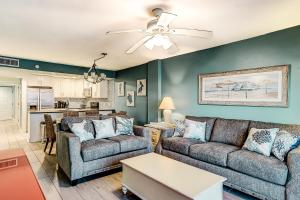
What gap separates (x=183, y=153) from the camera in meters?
3.14

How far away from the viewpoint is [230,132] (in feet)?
10.4

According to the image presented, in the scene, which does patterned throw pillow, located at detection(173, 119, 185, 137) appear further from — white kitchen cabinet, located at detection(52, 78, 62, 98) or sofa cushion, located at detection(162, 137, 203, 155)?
white kitchen cabinet, located at detection(52, 78, 62, 98)

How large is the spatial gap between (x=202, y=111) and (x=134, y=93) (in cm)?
261

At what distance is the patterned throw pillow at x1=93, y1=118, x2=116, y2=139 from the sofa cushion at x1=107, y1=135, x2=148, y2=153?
0.41ft

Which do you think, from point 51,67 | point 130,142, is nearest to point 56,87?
point 51,67

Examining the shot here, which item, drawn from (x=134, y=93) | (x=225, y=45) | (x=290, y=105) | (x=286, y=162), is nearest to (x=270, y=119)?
(x=290, y=105)

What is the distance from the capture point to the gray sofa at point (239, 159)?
81.4 inches

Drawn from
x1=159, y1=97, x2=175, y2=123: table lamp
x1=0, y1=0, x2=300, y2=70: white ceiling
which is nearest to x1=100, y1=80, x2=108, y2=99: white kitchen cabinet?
x1=0, y1=0, x2=300, y2=70: white ceiling

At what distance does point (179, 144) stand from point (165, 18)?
2084 mm

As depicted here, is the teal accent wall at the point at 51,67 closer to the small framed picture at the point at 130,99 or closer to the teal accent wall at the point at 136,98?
the teal accent wall at the point at 136,98

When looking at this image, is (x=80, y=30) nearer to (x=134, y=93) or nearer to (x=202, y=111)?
(x=202, y=111)

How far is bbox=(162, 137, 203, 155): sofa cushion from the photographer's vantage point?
10.2ft

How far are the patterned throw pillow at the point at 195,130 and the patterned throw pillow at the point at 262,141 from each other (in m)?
0.86

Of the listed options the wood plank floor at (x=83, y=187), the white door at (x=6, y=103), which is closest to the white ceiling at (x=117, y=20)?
the wood plank floor at (x=83, y=187)
